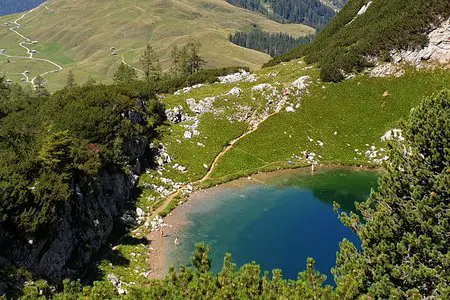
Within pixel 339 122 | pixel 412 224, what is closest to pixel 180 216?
pixel 412 224

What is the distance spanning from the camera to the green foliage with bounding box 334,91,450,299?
1748 centimetres

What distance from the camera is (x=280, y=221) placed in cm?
4981

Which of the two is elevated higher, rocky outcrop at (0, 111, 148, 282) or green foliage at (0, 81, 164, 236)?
green foliage at (0, 81, 164, 236)

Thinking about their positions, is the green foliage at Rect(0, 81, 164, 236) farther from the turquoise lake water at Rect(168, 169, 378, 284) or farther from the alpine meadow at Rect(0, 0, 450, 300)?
the turquoise lake water at Rect(168, 169, 378, 284)

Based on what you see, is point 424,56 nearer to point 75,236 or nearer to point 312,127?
point 312,127

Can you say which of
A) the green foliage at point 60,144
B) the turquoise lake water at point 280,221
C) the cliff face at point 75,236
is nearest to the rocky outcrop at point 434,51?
the turquoise lake water at point 280,221

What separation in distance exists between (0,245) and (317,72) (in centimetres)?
7132

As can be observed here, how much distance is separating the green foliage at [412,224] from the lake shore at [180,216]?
23.9 metres

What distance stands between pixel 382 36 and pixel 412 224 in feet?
233

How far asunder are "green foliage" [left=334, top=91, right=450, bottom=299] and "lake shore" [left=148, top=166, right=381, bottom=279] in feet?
78.6

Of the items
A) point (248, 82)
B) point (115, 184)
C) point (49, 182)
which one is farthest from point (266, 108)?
point (49, 182)

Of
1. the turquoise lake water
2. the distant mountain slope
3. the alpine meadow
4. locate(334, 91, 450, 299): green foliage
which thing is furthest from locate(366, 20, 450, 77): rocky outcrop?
locate(334, 91, 450, 299): green foliage

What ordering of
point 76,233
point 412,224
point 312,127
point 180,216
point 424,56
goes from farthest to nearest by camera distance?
1. point 424,56
2. point 312,127
3. point 180,216
4. point 76,233
5. point 412,224

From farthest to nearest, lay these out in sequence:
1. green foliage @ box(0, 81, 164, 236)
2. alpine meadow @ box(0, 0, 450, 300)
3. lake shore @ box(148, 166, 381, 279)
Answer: lake shore @ box(148, 166, 381, 279) → green foliage @ box(0, 81, 164, 236) → alpine meadow @ box(0, 0, 450, 300)
